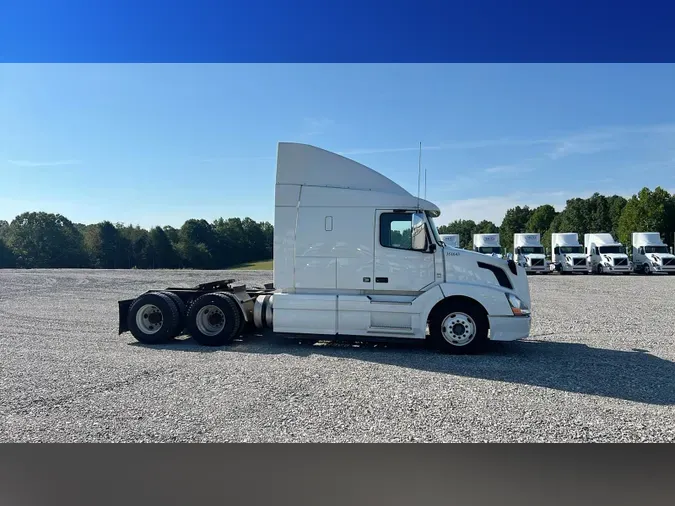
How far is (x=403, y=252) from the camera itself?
8648 mm


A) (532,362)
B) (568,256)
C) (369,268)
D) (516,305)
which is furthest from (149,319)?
(568,256)

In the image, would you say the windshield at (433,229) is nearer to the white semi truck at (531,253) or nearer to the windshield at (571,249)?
the white semi truck at (531,253)

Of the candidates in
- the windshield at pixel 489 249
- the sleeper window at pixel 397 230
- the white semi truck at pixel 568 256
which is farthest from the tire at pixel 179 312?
the white semi truck at pixel 568 256

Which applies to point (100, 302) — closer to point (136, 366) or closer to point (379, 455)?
point (136, 366)

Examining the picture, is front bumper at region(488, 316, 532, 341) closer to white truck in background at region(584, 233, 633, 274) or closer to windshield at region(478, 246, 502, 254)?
windshield at region(478, 246, 502, 254)

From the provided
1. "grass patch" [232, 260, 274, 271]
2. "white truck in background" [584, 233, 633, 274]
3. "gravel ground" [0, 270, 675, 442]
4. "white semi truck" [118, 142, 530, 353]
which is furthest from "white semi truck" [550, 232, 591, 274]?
"white semi truck" [118, 142, 530, 353]

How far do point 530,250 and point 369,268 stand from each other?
97.4 feet

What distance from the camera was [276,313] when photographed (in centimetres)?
880

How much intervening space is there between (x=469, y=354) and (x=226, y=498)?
5589mm

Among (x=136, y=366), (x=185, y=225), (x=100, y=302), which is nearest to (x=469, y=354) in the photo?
(x=136, y=366)

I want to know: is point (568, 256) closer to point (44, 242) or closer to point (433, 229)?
point (433, 229)

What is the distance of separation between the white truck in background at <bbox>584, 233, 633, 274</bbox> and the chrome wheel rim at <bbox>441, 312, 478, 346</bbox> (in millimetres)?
29168

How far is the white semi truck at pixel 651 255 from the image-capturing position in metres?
31.8

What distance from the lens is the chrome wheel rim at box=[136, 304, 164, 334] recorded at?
9602 mm
